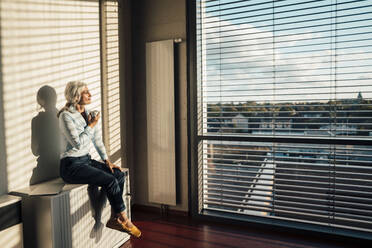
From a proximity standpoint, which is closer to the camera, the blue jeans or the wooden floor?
the blue jeans

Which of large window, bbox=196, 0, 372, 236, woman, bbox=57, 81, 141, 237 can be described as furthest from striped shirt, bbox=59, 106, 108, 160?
large window, bbox=196, 0, 372, 236

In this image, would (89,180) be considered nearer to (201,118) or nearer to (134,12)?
(201,118)

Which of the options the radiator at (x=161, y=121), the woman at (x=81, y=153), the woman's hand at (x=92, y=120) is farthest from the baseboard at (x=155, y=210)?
the woman's hand at (x=92, y=120)

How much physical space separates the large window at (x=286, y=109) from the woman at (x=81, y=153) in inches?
46.0

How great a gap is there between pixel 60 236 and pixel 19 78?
47.8 inches

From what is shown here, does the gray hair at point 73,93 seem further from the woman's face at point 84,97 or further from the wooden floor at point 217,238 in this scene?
the wooden floor at point 217,238

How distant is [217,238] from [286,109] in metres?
1.44

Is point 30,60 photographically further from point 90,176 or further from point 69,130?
point 90,176

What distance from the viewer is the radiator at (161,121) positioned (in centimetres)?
334

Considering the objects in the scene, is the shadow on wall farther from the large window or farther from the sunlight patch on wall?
the large window

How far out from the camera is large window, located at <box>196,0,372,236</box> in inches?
106

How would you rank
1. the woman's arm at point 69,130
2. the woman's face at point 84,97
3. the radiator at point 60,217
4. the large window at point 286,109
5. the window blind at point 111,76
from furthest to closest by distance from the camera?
the window blind at point 111,76 → the large window at point 286,109 → the woman's face at point 84,97 → the woman's arm at point 69,130 → the radiator at point 60,217

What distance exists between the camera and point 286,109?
2936 millimetres

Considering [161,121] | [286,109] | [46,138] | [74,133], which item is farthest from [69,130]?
[286,109]
